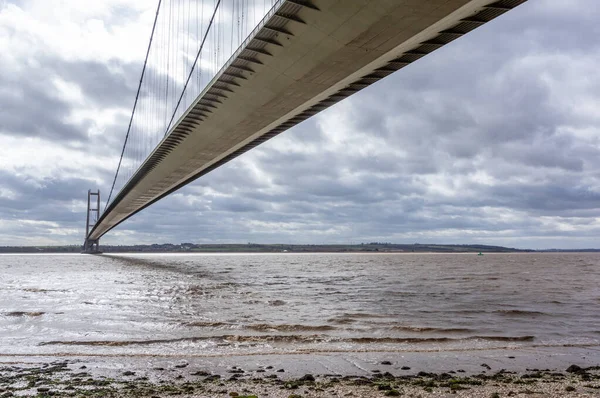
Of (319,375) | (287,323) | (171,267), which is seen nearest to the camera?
(319,375)

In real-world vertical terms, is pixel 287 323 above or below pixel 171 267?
above

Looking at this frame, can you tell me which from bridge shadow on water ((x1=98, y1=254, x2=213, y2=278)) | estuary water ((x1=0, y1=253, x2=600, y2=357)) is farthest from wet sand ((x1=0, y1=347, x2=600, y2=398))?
bridge shadow on water ((x1=98, y1=254, x2=213, y2=278))

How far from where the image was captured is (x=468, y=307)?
67.7 feet

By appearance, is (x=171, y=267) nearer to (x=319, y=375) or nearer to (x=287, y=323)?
(x=287, y=323)

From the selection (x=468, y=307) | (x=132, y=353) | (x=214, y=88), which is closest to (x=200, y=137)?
(x=214, y=88)

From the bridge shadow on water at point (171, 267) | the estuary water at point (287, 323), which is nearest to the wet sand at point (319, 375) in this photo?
the estuary water at point (287, 323)

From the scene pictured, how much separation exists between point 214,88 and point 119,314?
12273mm

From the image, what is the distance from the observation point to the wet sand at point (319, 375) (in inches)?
327

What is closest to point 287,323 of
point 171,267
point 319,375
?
point 319,375

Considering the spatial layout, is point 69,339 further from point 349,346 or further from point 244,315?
point 349,346

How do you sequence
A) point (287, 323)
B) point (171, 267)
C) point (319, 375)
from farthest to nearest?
point (171, 267)
point (287, 323)
point (319, 375)

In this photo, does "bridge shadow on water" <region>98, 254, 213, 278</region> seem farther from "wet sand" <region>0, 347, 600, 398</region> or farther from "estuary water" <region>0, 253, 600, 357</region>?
"wet sand" <region>0, 347, 600, 398</region>

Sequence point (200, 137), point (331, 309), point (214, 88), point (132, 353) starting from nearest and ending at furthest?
1. point (132, 353)
2. point (331, 309)
3. point (214, 88)
4. point (200, 137)

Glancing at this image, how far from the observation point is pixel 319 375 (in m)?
9.59
